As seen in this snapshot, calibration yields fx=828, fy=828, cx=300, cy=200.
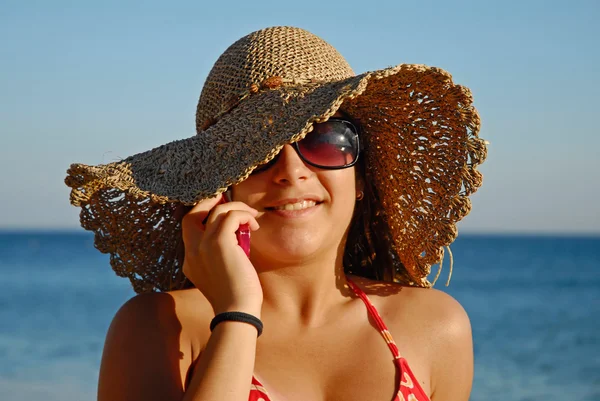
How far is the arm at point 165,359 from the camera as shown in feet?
8.29

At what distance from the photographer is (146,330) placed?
2854 millimetres

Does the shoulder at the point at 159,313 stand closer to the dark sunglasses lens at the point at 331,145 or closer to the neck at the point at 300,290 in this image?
the neck at the point at 300,290

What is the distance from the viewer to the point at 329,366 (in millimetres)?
3080

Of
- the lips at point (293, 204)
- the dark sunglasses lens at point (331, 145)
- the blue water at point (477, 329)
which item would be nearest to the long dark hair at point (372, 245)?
the dark sunglasses lens at point (331, 145)

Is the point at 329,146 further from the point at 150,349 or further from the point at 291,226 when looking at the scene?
the point at 150,349

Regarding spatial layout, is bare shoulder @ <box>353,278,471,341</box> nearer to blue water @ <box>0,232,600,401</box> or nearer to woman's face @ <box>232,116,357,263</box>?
woman's face @ <box>232,116,357,263</box>

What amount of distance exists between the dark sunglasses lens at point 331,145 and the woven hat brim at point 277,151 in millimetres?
128

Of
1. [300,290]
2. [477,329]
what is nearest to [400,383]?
[300,290]

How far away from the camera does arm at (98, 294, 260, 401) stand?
253 centimetres

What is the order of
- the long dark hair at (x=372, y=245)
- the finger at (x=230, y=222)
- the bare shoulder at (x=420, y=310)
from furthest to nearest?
the long dark hair at (x=372, y=245)
the bare shoulder at (x=420, y=310)
the finger at (x=230, y=222)

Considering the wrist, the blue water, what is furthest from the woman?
the blue water

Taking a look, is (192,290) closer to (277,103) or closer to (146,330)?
(146,330)

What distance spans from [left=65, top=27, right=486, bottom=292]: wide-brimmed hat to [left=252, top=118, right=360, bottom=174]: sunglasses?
0.12 m

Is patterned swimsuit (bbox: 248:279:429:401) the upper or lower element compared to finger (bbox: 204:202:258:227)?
lower
